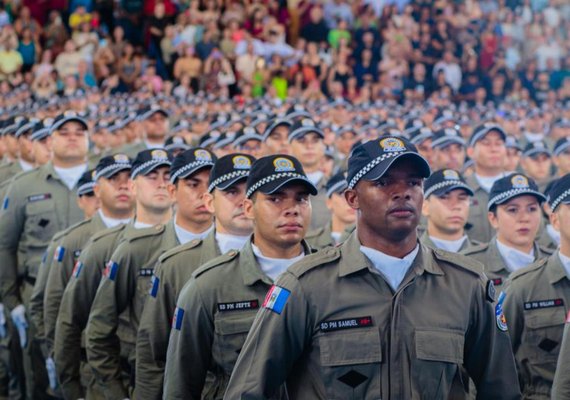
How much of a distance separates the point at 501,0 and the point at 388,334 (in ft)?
79.1

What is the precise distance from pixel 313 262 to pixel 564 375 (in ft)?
3.86

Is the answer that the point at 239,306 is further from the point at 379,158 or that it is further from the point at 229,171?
the point at 379,158

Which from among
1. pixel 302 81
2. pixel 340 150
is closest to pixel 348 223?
pixel 340 150

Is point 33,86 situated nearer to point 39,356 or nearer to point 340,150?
point 340,150

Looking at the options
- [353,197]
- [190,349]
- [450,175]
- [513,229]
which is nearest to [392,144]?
[353,197]

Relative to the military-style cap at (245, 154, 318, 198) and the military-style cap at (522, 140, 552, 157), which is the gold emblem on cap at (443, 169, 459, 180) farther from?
the military-style cap at (522, 140, 552, 157)

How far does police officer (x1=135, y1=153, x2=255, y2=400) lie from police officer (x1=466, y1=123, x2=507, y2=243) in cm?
380

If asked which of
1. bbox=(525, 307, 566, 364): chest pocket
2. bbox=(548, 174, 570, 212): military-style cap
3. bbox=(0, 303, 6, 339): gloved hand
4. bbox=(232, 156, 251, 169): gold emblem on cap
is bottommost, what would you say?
bbox=(0, 303, 6, 339): gloved hand

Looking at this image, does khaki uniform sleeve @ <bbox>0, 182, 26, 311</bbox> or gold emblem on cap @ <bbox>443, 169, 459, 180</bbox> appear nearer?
gold emblem on cap @ <bbox>443, 169, 459, 180</bbox>

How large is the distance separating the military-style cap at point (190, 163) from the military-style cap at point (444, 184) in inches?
68.5

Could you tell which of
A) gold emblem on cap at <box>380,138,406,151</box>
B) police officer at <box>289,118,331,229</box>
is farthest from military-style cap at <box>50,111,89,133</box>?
gold emblem on cap at <box>380,138,406,151</box>

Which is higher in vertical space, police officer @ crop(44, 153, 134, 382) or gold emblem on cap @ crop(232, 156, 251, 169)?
gold emblem on cap @ crop(232, 156, 251, 169)

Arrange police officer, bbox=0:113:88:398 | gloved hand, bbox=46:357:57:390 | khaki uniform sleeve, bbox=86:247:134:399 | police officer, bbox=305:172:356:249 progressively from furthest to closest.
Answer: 1. police officer, bbox=0:113:88:398
2. police officer, bbox=305:172:356:249
3. gloved hand, bbox=46:357:57:390
4. khaki uniform sleeve, bbox=86:247:134:399

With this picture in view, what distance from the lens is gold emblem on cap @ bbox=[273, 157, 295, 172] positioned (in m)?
4.99
